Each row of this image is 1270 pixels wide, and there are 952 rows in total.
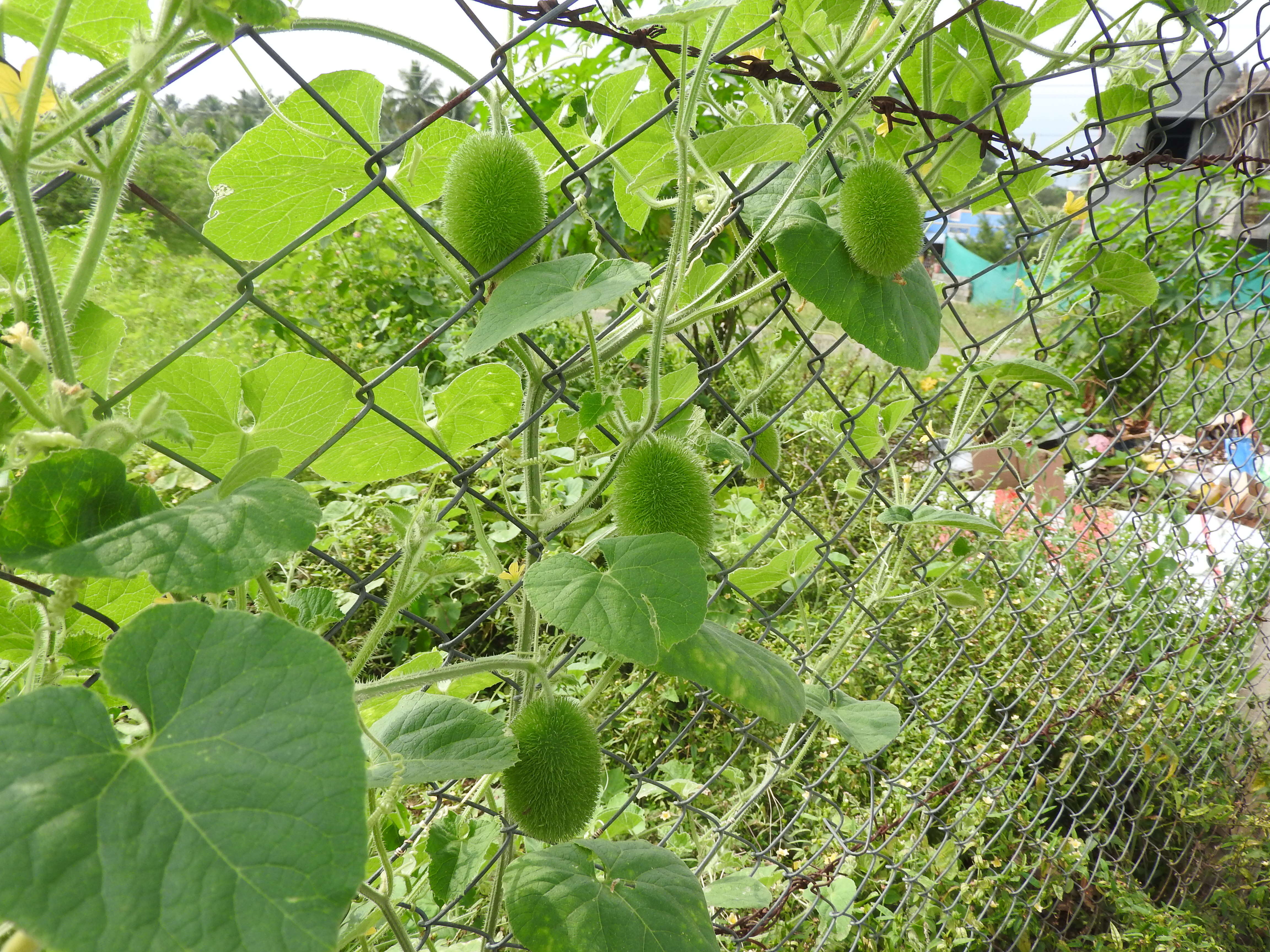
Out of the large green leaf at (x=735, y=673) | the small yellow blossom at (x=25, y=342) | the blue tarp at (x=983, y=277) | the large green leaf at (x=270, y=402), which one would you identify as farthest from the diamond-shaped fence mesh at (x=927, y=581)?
the blue tarp at (x=983, y=277)

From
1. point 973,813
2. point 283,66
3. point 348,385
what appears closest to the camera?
point 283,66

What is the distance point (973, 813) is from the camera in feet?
7.16

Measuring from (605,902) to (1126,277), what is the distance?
5.07ft

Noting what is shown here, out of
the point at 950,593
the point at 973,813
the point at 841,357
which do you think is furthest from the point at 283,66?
the point at 841,357

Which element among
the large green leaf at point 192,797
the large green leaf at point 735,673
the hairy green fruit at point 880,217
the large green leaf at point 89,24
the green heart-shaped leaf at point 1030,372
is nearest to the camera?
the large green leaf at point 192,797

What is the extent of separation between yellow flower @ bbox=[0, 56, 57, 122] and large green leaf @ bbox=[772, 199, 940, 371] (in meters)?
0.77

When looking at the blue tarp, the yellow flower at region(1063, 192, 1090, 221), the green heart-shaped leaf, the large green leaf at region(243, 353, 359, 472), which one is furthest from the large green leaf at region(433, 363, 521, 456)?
the blue tarp

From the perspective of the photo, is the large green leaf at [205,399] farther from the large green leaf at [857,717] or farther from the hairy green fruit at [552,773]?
the large green leaf at [857,717]

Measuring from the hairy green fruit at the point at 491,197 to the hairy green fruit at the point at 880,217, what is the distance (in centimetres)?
42

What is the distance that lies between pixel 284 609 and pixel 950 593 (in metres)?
1.36

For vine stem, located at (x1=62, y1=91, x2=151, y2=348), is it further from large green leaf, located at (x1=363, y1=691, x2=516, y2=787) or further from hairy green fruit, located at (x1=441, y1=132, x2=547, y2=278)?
large green leaf, located at (x1=363, y1=691, x2=516, y2=787)

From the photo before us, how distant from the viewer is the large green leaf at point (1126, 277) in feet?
5.29

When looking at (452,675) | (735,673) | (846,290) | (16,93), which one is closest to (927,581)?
(846,290)

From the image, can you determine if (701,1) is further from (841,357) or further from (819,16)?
(841,357)
